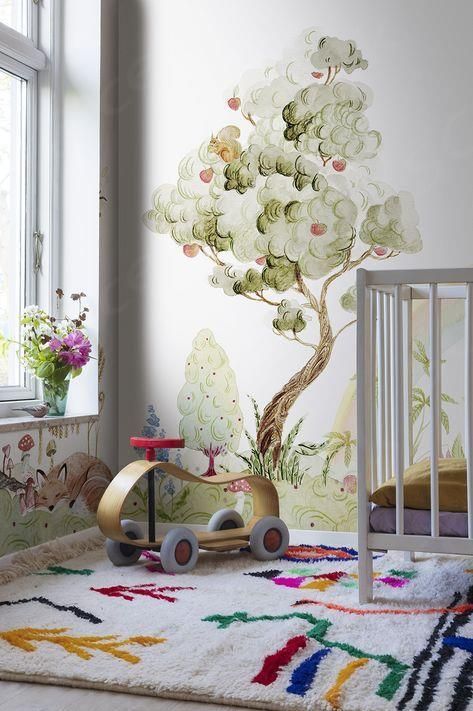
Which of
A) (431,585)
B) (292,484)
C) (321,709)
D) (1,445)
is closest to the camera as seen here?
(321,709)

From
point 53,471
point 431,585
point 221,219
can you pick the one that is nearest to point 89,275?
point 221,219

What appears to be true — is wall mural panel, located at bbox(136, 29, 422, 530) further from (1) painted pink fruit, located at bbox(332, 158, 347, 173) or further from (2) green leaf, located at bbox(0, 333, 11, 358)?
(2) green leaf, located at bbox(0, 333, 11, 358)

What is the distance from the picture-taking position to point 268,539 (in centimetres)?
262

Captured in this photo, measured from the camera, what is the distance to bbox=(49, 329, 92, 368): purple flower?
9.18 ft

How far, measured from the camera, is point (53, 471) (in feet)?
8.98

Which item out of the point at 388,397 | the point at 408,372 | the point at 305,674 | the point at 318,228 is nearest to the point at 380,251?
the point at 318,228

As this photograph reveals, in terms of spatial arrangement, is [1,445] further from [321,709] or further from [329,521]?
[321,709]

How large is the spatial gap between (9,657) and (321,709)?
0.63m

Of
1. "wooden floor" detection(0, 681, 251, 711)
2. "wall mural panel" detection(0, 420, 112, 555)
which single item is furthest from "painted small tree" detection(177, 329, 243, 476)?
"wooden floor" detection(0, 681, 251, 711)

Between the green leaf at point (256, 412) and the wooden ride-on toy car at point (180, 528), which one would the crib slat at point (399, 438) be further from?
the green leaf at point (256, 412)

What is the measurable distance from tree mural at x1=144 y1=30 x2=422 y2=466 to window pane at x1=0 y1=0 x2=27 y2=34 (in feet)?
2.50

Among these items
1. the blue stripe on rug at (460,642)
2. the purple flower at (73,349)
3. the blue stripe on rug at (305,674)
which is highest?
the purple flower at (73,349)

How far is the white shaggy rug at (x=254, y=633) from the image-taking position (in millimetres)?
1518

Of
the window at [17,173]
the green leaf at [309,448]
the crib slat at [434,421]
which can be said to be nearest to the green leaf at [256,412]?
the green leaf at [309,448]
